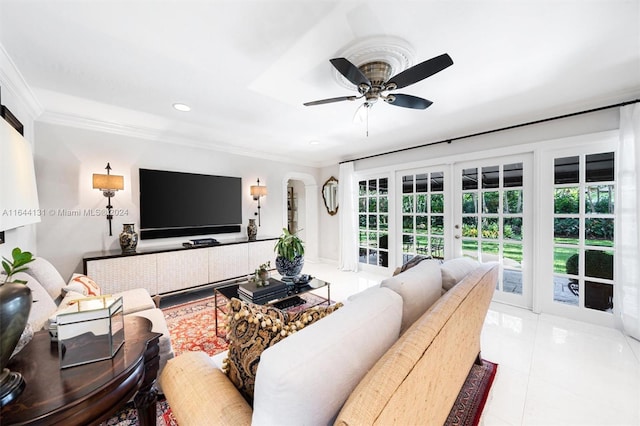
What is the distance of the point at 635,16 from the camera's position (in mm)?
1439

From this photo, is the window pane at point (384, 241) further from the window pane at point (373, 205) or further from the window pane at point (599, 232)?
the window pane at point (599, 232)

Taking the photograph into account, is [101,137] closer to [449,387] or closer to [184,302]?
[184,302]

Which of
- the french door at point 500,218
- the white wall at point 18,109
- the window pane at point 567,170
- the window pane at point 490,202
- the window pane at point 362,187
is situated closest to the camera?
the white wall at point 18,109

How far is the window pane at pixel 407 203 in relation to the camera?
13.4 ft

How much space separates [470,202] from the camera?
342 centimetres

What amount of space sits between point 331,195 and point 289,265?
302 cm

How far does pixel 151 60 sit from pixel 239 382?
2144mm

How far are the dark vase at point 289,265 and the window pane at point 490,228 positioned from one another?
245 cm

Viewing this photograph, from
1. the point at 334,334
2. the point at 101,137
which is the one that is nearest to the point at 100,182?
the point at 101,137

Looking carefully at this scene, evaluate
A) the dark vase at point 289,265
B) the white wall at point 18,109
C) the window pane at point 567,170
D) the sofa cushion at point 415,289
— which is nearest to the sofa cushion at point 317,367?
the sofa cushion at point 415,289

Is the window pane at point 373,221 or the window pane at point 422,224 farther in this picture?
the window pane at point 373,221

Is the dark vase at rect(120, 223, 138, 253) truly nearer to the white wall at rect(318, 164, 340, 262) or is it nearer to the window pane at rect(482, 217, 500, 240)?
the white wall at rect(318, 164, 340, 262)

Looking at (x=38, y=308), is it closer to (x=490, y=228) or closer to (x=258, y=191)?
(x=258, y=191)

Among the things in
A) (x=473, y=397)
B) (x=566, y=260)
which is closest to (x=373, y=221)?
(x=566, y=260)
